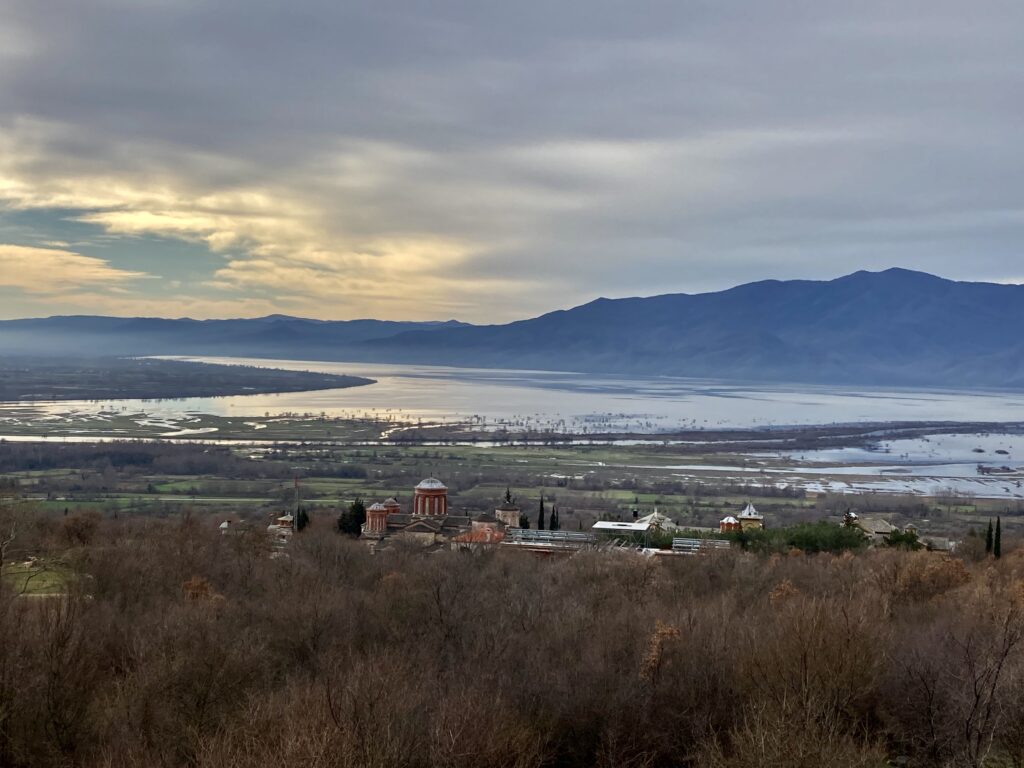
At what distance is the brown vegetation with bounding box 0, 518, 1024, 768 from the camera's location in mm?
10836

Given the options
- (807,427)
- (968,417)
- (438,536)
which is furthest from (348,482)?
(968,417)

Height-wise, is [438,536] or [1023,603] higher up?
[1023,603]

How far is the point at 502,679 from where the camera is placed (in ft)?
46.8

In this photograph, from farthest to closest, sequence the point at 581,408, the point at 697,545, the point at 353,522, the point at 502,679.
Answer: the point at 581,408 → the point at 353,522 → the point at 697,545 → the point at 502,679

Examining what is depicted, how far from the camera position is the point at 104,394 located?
5674 inches

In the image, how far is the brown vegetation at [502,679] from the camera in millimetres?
10836

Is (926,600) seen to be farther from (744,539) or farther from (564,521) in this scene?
(564,521)

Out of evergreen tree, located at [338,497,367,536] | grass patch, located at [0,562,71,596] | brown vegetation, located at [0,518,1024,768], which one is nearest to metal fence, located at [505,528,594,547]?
evergreen tree, located at [338,497,367,536]

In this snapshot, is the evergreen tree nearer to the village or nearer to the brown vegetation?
the village

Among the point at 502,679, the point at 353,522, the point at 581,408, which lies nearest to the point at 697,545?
the point at 353,522

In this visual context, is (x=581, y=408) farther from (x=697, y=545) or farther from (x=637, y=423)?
(x=697, y=545)

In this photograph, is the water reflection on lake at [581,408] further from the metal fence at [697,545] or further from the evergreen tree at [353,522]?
the metal fence at [697,545]

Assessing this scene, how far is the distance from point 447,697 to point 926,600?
47.3 feet

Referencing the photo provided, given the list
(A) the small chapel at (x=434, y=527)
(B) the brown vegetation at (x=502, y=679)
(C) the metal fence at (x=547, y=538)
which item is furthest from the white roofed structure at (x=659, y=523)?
(B) the brown vegetation at (x=502, y=679)
